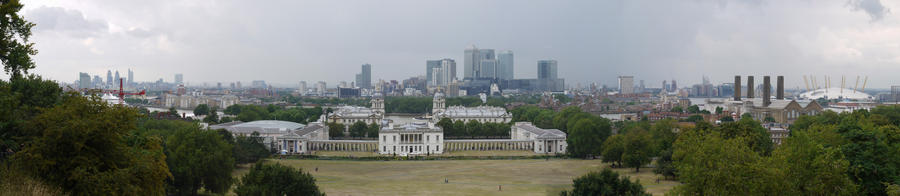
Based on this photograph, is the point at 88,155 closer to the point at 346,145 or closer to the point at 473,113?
the point at 346,145

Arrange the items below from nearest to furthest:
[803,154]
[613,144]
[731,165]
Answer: [731,165] < [803,154] < [613,144]

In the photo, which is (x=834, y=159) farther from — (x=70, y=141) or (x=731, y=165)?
(x=70, y=141)

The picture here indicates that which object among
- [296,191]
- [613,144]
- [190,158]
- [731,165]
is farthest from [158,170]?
[613,144]

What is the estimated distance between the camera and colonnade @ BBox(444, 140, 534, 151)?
71562mm

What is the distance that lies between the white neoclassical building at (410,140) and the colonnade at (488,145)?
121 inches

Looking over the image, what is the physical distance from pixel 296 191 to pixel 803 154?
20112mm

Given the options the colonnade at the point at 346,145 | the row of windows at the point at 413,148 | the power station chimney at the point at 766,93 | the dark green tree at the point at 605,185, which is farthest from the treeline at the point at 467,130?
the power station chimney at the point at 766,93

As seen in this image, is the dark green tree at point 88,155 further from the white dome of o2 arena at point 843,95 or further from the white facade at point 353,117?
the white dome of o2 arena at point 843,95

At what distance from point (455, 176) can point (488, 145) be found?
1015 inches

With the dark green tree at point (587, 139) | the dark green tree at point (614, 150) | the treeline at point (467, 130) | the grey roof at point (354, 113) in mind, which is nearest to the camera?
the dark green tree at point (614, 150)

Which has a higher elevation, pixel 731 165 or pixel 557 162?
pixel 731 165

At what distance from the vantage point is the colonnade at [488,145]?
71562 mm

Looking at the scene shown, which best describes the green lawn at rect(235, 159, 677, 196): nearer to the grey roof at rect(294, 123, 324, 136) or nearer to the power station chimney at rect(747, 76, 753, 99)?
the grey roof at rect(294, 123, 324, 136)

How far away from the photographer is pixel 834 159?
24.8 metres
